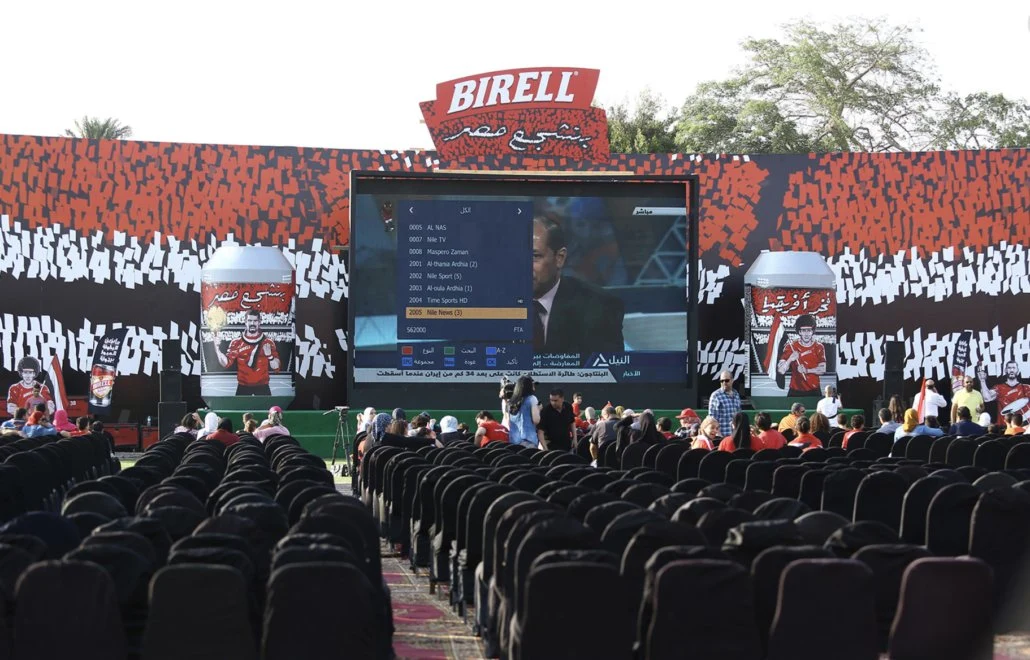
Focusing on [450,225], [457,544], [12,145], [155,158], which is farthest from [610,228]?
[457,544]

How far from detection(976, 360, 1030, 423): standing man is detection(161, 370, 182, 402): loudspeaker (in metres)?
14.6

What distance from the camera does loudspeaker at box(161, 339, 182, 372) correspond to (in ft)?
80.6

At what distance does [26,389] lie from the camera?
25.4 meters

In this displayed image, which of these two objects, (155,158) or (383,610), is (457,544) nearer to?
(383,610)

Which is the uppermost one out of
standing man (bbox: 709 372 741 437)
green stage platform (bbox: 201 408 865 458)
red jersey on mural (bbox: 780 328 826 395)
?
red jersey on mural (bbox: 780 328 826 395)

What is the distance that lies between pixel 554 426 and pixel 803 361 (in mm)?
10164

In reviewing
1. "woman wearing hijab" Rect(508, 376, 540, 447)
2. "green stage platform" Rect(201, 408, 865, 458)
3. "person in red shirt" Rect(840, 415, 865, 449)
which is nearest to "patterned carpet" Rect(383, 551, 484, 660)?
"woman wearing hijab" Rect(508, 376, 540, 447)

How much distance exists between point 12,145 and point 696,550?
75.4ft

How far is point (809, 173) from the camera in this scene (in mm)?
28375

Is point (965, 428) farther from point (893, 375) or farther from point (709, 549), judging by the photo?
point (709, 549)

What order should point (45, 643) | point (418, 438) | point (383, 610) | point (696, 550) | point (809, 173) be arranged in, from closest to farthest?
point (45, 643), point (696, 550), point (383, 610), point (418, 438), point (809, 173)

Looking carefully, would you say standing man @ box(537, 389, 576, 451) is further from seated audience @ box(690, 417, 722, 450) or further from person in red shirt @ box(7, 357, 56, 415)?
person in red shirt @ box(7, 357, 56, 415)

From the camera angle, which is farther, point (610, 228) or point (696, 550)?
point (610, 228)

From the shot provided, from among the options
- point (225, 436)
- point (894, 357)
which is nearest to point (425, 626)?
point (225, 436)
